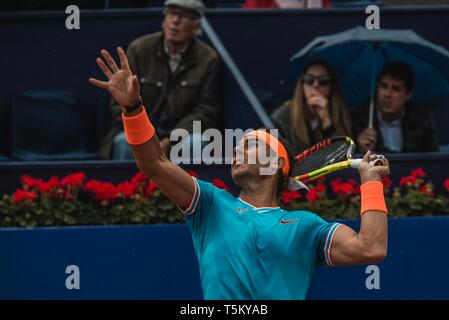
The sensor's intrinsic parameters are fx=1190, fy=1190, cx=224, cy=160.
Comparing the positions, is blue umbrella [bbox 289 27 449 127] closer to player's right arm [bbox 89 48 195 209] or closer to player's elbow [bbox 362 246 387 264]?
player's right arm [bbox 89 48 195 209]

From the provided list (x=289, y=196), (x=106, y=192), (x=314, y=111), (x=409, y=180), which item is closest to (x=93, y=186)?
(x=106, y=192)

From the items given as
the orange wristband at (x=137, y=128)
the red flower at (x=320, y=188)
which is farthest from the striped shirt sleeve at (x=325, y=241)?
the red flower at (x=320, y=188)

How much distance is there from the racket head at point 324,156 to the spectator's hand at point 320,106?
2437 mm

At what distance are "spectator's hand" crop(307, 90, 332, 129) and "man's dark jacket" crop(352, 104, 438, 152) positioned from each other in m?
0.23

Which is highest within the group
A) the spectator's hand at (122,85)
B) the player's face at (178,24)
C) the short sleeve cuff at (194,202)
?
the player's face at (178,24)

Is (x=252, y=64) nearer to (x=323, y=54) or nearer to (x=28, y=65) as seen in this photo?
(x=323, y=54)

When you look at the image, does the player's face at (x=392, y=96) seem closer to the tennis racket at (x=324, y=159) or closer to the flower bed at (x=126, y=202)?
the flower bed at (x=126, y=202)

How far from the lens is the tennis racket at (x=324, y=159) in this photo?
5.36 meters

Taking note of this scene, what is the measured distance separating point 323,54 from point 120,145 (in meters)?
1.58

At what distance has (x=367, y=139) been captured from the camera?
823 centimetres

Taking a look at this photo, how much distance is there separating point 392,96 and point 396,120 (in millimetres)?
175
